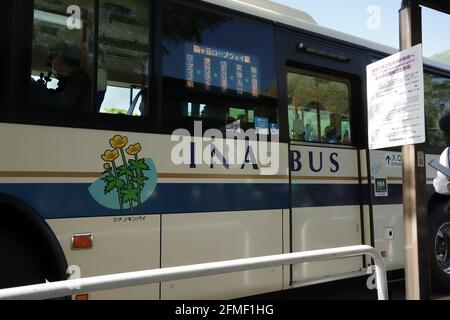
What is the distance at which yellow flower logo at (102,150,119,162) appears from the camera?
342 cm

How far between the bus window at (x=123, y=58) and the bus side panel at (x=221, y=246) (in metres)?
0.96

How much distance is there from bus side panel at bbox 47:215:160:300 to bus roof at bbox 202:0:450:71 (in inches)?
82.4

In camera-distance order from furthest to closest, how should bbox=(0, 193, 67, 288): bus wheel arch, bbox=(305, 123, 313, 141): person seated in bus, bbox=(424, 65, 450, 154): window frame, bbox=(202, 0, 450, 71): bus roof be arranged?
bbox=(424, 65, 450, 154): window frame → bbox=(305, 123, 313, 141): person seated in bus → bbox=(202, 0, 450, 71): bus roof → bbox=(0, 193, 67, 288): bus wheel arch

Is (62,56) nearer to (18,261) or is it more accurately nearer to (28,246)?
(28,246)

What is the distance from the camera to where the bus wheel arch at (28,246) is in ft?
10.1

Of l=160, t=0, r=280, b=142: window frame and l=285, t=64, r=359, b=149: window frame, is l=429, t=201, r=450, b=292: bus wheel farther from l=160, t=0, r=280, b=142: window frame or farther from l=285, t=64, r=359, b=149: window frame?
l=160, t=0, r=280, b=142: window frame

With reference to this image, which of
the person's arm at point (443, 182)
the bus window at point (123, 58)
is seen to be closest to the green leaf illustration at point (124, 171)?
the bus window at point (123, 58)

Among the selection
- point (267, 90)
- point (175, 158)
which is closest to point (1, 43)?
point (175, 158)

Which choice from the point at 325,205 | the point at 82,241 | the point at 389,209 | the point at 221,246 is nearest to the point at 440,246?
the point at 389,209

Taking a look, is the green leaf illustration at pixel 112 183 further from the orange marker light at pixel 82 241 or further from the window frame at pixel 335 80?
the window frame at pixel 335 80

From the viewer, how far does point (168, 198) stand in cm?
370

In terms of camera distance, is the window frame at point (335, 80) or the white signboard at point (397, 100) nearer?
the white signboard at point (397, 100)

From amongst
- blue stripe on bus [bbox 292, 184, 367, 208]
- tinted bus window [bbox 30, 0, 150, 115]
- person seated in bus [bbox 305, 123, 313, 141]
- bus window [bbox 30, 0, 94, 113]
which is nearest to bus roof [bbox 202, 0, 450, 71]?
tinted bus window [bbox 30, 0, 150, 115]

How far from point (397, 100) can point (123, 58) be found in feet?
6.82
